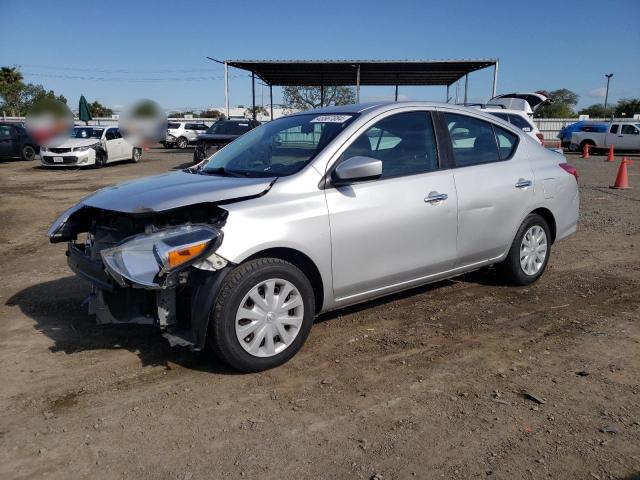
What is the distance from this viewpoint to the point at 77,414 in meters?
3.05

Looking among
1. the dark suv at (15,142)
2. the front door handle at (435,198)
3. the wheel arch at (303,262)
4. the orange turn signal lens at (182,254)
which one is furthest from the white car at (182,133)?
the orange turn signal lens at (182,254)

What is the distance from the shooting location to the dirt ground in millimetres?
2607

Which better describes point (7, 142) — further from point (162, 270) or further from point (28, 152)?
point (162, 270)

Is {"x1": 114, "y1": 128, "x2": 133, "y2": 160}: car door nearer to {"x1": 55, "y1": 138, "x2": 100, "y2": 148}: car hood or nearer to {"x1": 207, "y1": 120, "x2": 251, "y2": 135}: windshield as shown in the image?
{"x1": 55, "y1": 138, "x2": 100, "y2": 148}: car hood

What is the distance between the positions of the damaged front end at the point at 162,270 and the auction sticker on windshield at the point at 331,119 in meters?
1.27

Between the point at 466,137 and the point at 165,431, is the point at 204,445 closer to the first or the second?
the point at 165,431

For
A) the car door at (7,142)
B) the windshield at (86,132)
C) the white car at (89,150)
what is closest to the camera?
the white car at (89,150)

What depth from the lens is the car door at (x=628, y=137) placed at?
26953 millimetres

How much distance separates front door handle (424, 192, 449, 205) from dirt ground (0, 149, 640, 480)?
0.99 meters

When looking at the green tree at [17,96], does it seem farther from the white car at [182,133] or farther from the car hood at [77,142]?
the car hood at [77,142]

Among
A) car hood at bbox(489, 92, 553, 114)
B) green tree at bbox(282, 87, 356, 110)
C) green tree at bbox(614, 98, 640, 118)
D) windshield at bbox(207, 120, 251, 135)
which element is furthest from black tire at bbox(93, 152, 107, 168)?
green tree at bbox(614, 98, 640, 118)

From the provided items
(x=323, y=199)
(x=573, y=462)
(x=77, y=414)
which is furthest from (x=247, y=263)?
(x=573, y=462)

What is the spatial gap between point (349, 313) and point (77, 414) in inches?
90.0

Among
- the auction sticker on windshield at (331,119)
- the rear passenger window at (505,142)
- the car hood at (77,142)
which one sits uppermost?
the auction sticker on windshield at (331,119)
